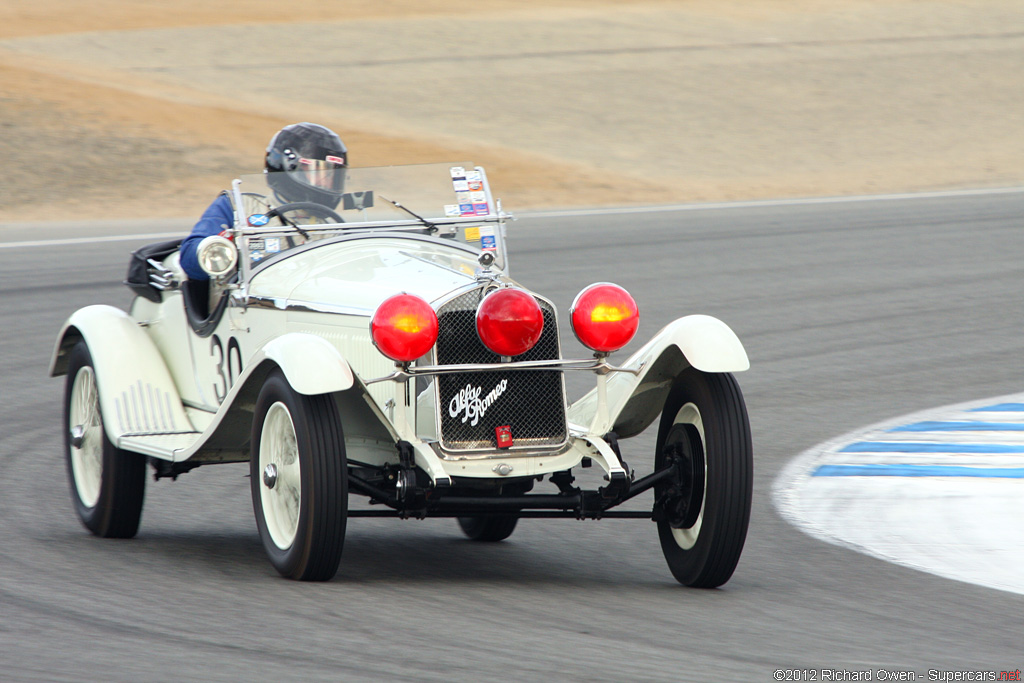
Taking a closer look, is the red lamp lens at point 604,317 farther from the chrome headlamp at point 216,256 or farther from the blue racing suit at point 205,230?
the blue racing suit at point 205,230

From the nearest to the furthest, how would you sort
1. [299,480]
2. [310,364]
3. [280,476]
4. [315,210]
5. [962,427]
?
[310,364] → [299,480] → [280,476] → [315,210] → [962,427]

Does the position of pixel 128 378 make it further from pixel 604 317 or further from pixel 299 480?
pixel 604 317

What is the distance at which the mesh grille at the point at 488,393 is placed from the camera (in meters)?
5.21

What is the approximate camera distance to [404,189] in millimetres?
6578

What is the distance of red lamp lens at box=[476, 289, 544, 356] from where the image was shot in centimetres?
505

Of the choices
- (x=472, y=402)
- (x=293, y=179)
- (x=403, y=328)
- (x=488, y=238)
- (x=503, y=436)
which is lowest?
(x=503, y=436)

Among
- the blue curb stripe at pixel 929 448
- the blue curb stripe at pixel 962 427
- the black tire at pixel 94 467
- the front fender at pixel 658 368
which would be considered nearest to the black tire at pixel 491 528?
the front fender at pixel 658 368

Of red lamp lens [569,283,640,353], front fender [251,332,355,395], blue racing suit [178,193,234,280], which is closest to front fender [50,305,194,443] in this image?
blue racing suit [178,193,234,280]

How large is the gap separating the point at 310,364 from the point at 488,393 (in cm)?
71

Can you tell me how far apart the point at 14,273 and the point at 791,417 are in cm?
917

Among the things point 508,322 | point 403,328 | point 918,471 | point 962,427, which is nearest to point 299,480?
point 403,328

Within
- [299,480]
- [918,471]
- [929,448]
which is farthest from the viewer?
[929,448]

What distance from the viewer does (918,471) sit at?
748cm

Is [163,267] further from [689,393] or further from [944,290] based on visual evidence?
[944,290]
